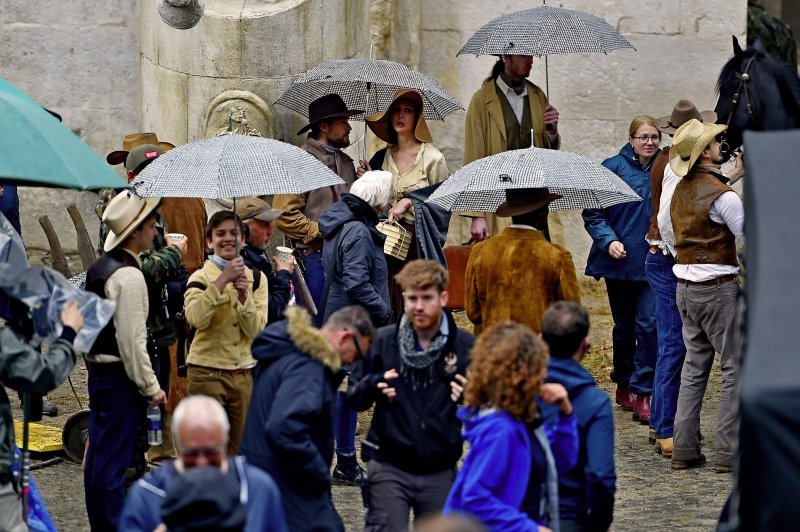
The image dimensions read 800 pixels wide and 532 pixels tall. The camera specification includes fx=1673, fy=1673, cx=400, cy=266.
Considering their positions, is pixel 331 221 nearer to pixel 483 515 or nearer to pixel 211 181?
pixel 211 181

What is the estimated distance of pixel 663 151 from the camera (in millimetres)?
9930

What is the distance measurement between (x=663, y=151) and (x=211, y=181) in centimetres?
338

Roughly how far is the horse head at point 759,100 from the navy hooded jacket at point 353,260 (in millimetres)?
2105

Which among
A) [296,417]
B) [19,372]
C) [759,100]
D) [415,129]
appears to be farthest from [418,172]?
[19,372]

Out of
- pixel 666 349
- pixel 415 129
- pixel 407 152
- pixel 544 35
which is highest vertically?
pixel 544 35

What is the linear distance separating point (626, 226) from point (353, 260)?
2244 mm

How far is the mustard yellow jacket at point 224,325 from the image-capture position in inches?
313

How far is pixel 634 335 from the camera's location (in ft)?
34.6

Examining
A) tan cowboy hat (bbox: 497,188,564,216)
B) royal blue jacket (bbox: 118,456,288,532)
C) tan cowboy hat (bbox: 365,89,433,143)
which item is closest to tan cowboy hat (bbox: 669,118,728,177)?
tan cowboy hat (bbox: 497,188,564,216)

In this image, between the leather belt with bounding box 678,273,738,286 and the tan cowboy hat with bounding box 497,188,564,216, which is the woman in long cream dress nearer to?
the tan cowboy hat with bounding box 497,188,564,216

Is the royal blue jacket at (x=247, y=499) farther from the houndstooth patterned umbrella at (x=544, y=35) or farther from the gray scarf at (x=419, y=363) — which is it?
the houndstooth patterned umbrella at (x=544, y=35)

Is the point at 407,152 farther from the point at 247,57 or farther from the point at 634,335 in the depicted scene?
the point at 634,335

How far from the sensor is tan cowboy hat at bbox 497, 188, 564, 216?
8.16 meters

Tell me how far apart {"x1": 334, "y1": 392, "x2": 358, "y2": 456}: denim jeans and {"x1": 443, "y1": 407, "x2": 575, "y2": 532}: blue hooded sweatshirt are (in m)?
3.11
